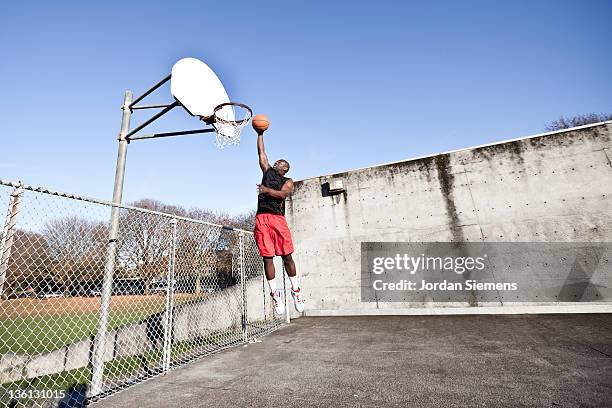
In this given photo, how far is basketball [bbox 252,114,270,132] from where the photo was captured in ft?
16.3

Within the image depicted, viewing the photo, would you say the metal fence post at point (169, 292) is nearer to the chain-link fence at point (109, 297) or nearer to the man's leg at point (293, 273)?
the chain-link fence at point (109, 297)

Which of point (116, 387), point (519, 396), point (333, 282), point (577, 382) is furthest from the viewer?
point (333, 282)

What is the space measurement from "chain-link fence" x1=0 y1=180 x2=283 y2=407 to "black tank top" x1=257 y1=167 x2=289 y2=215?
3.21 ft

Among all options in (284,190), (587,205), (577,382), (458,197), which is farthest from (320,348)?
(587,205)

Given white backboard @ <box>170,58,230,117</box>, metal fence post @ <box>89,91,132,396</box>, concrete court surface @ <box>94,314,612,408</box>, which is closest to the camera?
concrete court surface @ <box>94,314,612,408</box>

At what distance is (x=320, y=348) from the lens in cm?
459

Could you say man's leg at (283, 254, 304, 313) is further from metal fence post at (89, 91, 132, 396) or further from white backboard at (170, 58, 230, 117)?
white backboard at (170, 58, 230, 117)

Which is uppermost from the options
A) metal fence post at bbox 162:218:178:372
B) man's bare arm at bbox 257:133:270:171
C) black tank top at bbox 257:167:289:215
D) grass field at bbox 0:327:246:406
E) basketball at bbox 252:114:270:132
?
basketball at bbox 252:114:270:132

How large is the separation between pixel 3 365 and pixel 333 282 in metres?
6.91

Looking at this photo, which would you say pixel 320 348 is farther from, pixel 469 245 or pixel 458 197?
pixel 458 197

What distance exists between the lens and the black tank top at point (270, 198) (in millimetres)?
4844

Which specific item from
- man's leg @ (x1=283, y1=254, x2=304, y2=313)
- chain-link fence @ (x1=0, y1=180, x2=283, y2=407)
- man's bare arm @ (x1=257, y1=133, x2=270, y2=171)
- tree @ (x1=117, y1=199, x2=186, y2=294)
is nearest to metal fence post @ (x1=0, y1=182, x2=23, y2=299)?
chain-link fence @ (x1=0, y1=180, x2=283, y2=407)

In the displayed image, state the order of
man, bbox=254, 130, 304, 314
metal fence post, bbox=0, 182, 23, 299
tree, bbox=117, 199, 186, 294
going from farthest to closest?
man, bbox=254, 130, 304, 314 → tree, bbox=117, 199, 186, 294 → metal fence post, bbox=0, 182, 23, 299

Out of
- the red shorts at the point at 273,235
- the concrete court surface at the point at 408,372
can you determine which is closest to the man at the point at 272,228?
the red shorts at the point at 273,235
